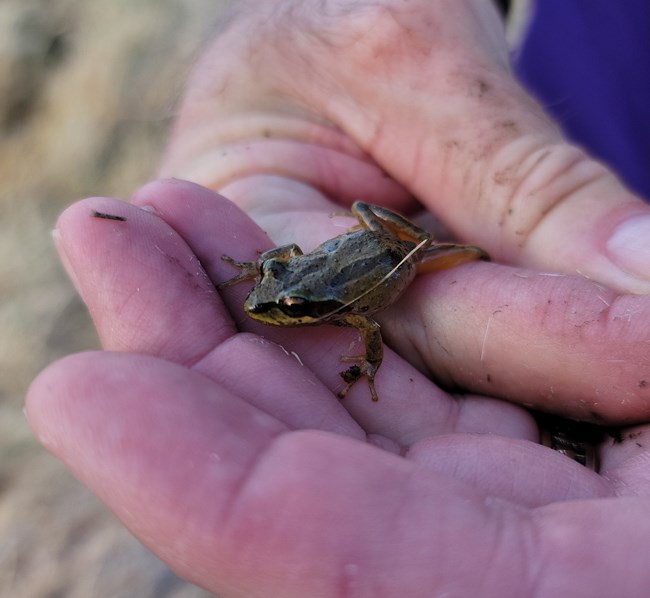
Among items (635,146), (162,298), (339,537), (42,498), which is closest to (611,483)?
(339,537)

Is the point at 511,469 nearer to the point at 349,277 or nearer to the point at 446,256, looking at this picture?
the point at 349,277

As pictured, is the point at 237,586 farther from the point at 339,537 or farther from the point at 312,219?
the point at 312,219

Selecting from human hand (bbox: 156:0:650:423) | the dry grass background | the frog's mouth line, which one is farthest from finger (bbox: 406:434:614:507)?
the dry grass background

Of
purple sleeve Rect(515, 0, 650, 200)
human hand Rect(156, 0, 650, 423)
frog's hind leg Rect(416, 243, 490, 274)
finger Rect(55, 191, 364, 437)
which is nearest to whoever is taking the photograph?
finger Rect(55, 191, 364, 437)

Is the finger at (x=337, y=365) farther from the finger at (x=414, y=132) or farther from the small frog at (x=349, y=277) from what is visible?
the finger at (x=414, y=132)

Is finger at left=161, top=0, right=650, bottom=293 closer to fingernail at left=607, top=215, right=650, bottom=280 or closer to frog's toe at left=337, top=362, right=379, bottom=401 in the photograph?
fingernail at left=607, top=215, right=650, bottom=280

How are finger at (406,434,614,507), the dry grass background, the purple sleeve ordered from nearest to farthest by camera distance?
finger at (406,434,614,507) < the dry grass background < the purple sleeve

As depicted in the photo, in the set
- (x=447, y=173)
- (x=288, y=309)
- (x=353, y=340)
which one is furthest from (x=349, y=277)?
(x=447, y=173)
